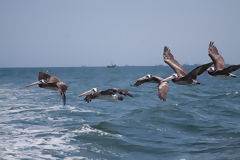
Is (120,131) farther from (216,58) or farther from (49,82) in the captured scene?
(216,58)

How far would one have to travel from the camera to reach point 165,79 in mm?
12562

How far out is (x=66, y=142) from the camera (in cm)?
1592

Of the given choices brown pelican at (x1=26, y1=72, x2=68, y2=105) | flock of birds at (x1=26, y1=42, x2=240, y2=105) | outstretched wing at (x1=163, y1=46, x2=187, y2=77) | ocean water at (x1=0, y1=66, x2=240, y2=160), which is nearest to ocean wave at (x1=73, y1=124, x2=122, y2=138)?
ocean water at (x1=0, y1=66, x2=240, y2=160)

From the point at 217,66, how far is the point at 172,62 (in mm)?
2130

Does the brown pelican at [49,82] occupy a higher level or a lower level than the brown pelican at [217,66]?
lower

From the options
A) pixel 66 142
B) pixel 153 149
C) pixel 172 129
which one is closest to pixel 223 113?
pixel 172 129

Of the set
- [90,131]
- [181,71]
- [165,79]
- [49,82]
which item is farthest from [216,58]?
[90,131]

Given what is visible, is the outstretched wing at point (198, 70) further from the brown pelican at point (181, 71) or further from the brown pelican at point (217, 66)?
the brown pelican at point (217, 66)

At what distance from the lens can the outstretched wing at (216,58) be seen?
14172mm

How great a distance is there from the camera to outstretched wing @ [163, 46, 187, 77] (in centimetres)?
1449

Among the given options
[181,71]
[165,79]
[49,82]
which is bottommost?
[49,82]

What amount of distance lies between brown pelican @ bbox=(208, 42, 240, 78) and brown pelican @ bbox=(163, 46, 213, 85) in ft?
3.87

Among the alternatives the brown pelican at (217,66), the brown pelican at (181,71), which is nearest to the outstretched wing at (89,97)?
the brown pelican at (181,71)

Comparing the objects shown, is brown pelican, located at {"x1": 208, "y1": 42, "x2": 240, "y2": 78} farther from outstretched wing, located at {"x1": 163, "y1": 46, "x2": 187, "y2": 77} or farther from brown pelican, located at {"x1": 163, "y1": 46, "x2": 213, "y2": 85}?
outstretched wing, located at {"x1": 163, "y1": 46, "x2": 187, "y2": 77}
